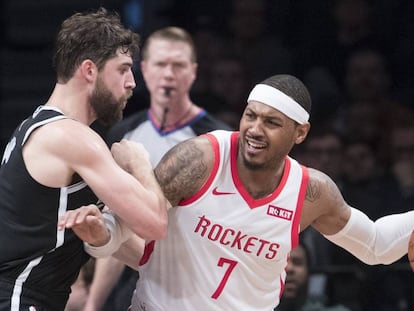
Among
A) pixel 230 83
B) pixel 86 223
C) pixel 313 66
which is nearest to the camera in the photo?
pixel 86 223

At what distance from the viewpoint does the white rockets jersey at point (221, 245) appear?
4.42m

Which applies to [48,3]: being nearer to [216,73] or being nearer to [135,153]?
[216,73]

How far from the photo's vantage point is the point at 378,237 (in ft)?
15.6

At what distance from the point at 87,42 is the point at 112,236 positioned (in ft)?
2.59

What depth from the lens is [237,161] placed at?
4.49 meters

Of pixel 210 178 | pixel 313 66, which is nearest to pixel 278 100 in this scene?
pixel 210 178

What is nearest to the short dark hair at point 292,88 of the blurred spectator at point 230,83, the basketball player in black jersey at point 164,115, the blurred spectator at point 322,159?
the basketball player in black jersey at point 164,115

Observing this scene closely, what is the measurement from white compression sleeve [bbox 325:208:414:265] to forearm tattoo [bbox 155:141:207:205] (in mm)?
752

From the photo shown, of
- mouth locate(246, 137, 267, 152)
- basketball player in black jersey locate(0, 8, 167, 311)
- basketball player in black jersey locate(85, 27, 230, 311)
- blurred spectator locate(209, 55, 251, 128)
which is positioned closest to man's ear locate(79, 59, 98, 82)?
basketball player in black jersey locate(0, 8, 167, 311)

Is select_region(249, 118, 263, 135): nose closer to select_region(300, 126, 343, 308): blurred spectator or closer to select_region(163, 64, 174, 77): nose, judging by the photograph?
select_region(163, 64, 174, 77): nose

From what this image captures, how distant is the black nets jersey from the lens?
4059 millimetres

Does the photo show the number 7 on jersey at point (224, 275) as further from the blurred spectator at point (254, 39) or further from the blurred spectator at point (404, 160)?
the blurred spectator at point (254, 39)

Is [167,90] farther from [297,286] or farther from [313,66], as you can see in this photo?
[313,66]

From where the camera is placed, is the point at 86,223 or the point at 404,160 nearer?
the point at 86,223
